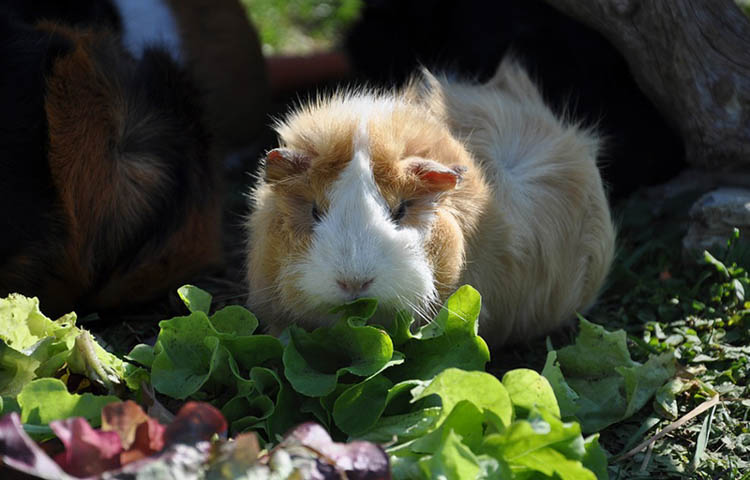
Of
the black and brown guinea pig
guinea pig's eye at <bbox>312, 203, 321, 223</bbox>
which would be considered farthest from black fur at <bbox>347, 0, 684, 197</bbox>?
guinea pig's eye at <bbox>312, 203, 321, 223</bbox>

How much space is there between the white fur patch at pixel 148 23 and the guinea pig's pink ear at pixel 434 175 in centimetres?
196

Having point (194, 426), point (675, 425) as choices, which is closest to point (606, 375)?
point (675, 425)

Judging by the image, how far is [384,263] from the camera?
158 centimetres

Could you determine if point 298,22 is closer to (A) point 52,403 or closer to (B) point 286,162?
(B) point 286,162

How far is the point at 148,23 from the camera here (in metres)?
3.44

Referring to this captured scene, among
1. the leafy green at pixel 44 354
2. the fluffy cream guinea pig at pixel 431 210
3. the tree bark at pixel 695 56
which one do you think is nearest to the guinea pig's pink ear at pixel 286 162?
the fluffy cream guinea pig at pixel 431 210

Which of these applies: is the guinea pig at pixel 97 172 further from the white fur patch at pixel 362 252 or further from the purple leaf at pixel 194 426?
the purple leaf at pixel 194 426

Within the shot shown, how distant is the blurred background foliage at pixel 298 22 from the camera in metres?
4.82

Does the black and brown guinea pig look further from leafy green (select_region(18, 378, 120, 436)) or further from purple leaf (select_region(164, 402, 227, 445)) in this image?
purple leaf (select_region(164, 402, 227, 445))

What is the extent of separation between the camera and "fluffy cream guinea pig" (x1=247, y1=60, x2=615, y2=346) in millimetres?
1626

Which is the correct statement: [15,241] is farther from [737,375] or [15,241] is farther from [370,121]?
[737,375]

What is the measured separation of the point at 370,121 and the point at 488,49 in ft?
5.02

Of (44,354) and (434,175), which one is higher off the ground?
(434,175)

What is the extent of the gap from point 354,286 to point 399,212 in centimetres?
23
